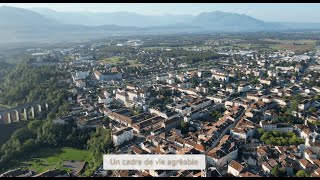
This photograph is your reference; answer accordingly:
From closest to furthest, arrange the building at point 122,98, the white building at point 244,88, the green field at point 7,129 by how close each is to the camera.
→ the green field at point 7,129
the building at point 122,98
the white building at point 244,88

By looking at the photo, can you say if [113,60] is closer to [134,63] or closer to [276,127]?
[134,63]

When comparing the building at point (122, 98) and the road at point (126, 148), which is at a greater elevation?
the building at point (122, 98)

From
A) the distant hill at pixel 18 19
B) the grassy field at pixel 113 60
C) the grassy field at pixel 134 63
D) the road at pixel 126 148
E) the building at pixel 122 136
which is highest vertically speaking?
the distant hill at pixel 18 19

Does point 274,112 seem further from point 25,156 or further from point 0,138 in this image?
point 0,138

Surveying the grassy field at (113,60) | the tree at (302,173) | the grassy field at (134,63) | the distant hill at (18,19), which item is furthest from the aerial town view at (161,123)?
the distant hill at (18,19)

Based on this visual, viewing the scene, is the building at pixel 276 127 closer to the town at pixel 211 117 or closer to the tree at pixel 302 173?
the town at pixel 211 117

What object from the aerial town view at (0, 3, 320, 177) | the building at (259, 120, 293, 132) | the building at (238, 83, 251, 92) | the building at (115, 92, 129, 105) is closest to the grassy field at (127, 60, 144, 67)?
the aerial town view at (0, 3, 320, 177)

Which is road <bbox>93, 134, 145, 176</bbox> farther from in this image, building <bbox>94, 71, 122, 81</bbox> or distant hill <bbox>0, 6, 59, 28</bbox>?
distant hill <bbox>0, 6, 59, 28</bbox>
